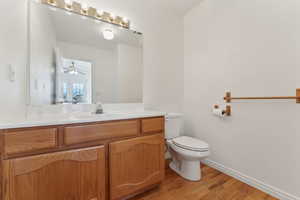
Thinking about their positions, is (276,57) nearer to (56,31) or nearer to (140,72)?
(140,72)

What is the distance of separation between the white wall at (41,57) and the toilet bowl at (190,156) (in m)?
1.56

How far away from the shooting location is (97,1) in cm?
159

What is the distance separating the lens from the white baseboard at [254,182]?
1.33 meters

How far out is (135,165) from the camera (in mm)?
1296

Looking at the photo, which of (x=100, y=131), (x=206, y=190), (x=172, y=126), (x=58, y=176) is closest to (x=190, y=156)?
(x=206, y=190)

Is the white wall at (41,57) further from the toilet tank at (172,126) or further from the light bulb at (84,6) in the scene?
the toilet tank at (172,126)

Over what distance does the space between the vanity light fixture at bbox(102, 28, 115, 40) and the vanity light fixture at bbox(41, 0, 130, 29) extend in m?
0.11

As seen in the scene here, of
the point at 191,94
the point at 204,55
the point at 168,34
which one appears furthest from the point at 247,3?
the point at 191,94

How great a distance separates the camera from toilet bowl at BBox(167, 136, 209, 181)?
5.18 feet

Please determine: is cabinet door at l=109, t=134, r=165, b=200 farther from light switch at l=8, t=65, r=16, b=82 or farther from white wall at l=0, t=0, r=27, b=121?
light switch at l=8, t=65, r=16, b=82

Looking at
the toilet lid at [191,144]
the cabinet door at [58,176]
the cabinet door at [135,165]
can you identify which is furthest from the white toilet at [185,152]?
the cabinet door at [58,176]

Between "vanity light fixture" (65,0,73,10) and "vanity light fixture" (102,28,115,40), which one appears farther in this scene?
"vanity light fixture" (102,28,115,40)

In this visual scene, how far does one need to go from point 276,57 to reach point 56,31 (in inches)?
91.9

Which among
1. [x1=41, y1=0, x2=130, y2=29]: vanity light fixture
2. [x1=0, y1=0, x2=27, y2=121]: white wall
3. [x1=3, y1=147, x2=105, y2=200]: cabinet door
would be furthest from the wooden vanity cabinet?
[x1=41, y1=0, x2=130, y2=29]: vanity light fixture
